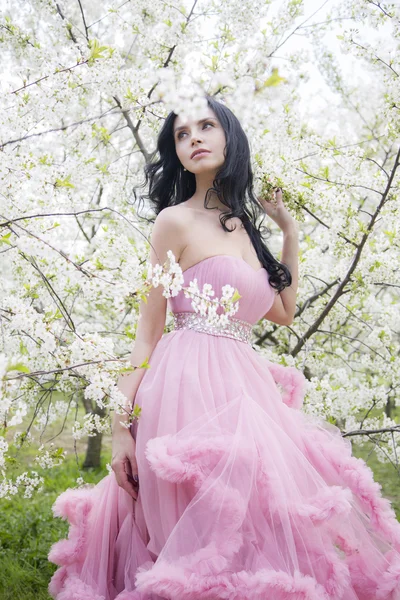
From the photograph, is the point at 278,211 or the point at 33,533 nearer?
the point at 278,211

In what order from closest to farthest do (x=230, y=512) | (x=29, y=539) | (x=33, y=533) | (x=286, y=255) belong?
(x=230, y=512), (x=286, y=255), (x=29, y=539), (x=33, y=533)

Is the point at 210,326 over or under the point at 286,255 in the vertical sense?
under

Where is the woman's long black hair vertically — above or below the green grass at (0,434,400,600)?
above

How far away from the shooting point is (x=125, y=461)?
5.77 ft

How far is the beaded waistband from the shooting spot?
1942 mm

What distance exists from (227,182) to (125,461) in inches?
41.7

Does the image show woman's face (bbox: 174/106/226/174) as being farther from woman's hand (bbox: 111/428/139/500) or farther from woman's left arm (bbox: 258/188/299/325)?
woman's hand (bbox: 111/428/139/500)

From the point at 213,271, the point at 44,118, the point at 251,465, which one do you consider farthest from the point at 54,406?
the point at 251,465

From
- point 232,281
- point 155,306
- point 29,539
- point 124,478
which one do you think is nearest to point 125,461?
point 124,478

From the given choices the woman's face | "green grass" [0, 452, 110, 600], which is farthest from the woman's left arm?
"green grass" [0, 452, 110, 600]

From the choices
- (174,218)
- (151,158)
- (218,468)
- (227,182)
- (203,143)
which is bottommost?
(218,468)

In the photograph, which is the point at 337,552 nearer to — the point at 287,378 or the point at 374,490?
the point at 374,490

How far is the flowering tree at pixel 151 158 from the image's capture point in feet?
6.95

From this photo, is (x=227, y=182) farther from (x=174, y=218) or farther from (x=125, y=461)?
(x=125, y=461)
